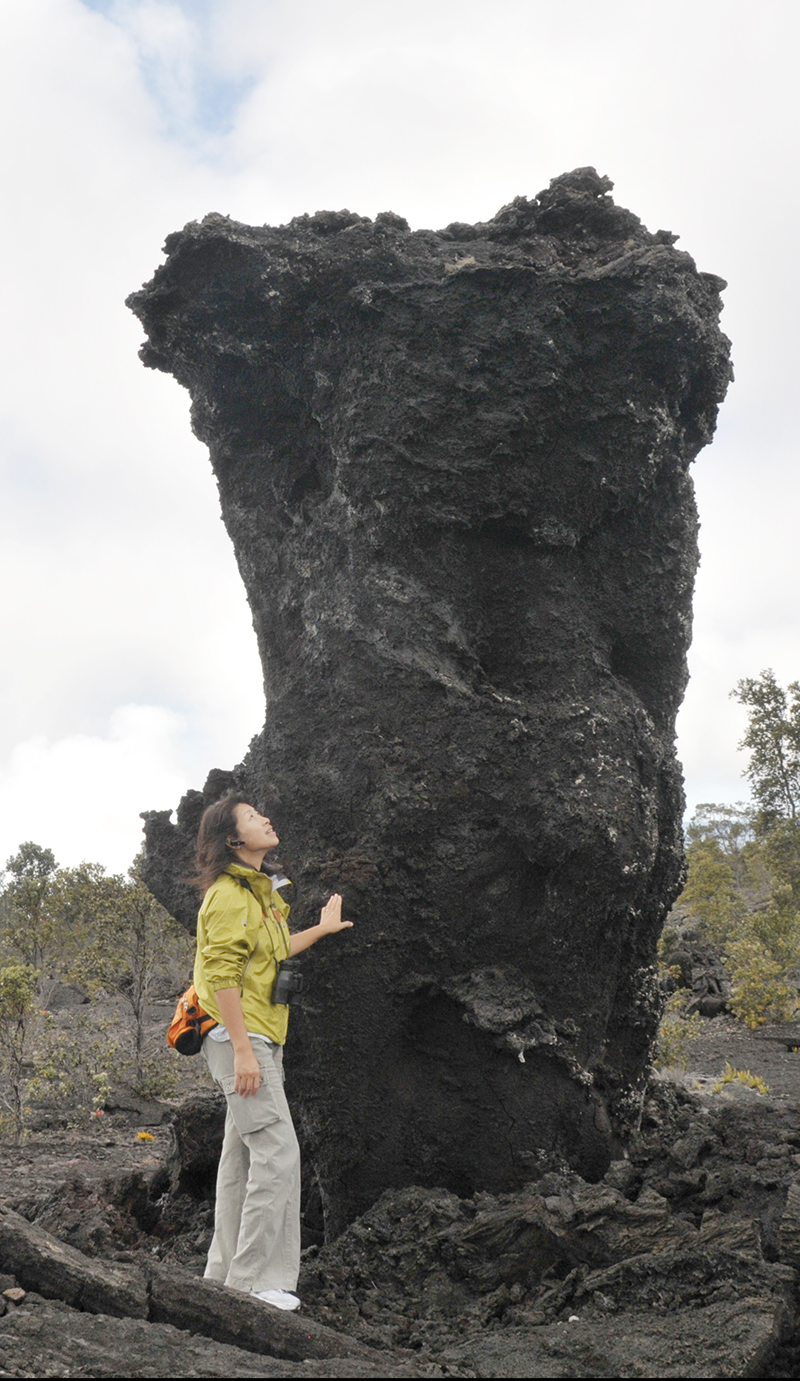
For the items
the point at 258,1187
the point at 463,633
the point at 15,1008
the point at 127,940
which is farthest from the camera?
the point at 127,940

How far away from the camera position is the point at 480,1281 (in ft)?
13.5

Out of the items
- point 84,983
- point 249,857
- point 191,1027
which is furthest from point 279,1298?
point 84,983

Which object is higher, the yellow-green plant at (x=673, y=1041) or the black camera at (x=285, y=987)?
the black camera at (x=285, y=987)

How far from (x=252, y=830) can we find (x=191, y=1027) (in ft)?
2.80

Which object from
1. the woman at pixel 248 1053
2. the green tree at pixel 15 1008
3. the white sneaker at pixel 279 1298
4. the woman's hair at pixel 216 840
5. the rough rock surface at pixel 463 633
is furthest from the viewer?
the green tree at pixel 15 1008

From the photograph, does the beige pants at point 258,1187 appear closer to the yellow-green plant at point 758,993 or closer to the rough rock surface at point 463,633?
the rough rock surface at point 463,633

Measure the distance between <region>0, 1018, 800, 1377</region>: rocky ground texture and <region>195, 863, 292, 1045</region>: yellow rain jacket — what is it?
3.22 ft

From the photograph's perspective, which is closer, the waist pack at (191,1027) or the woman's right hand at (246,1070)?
the woman's right hand at (246,1070)

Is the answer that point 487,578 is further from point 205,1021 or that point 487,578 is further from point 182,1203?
point 182,1203

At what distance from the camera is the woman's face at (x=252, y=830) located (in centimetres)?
448

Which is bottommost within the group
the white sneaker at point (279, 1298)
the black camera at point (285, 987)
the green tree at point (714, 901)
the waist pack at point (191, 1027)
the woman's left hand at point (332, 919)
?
the white sneaker at point (279, 1298)

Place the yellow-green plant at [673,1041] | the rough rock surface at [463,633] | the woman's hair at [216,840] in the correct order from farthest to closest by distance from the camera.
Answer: the yellow-green plant at [673,1041], the rough rock surface at [463,633], the woman's hair at [216,840]

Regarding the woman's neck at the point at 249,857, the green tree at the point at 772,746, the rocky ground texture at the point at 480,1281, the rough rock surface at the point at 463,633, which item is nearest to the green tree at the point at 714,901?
the green tree at the point at 772,746

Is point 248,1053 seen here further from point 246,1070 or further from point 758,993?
point 758,993
